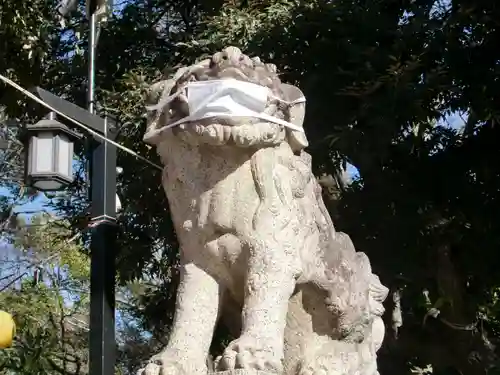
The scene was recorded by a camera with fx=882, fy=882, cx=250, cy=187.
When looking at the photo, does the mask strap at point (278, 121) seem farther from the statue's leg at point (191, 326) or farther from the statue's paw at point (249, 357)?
the statue's paw at point (249, 357)

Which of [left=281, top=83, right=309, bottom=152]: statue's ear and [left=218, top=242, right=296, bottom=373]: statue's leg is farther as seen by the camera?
[left=281, top=83, right=309, bottom=152]: statue's ear

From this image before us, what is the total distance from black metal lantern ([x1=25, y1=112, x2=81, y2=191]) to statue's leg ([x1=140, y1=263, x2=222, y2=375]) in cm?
108

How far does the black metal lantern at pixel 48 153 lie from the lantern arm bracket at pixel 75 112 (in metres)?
0.09

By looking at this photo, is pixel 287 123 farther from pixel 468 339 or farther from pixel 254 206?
pixel 468 339

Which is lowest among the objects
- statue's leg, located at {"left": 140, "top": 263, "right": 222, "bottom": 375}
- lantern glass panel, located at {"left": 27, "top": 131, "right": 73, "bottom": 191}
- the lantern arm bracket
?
statue's leg, located at {"left": 140, "top": 263, "right": 222, "bottom": 375}

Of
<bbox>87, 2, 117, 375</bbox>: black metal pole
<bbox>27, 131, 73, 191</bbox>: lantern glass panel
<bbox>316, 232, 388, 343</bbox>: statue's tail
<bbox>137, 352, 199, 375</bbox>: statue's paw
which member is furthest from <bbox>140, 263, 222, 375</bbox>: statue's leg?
<bbox>27, 131, 73, 191</bbox>: lantern glass panel

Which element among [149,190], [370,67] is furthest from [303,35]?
[149,190]

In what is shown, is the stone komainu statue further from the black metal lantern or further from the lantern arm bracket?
the black metal lantern

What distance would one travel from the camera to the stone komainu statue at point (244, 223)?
2879 mm

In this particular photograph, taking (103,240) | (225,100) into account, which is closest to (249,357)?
(225,100)

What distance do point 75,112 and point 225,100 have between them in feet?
3.67

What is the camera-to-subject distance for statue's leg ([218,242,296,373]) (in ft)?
8.95

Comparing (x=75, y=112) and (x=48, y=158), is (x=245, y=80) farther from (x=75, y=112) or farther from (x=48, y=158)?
(x=48, y=158)

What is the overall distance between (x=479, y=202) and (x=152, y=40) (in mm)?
2904
